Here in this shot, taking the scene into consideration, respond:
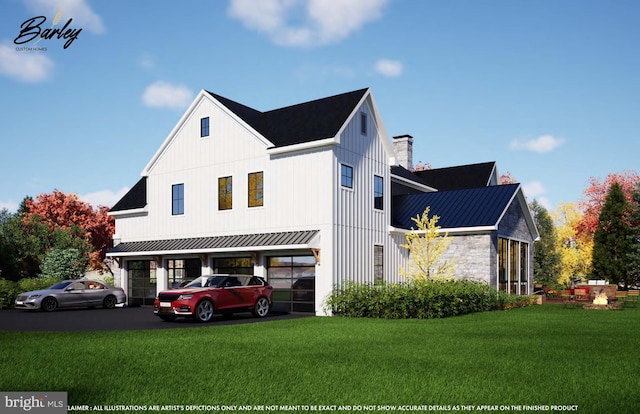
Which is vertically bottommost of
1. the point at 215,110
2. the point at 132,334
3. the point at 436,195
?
the point at 132,334

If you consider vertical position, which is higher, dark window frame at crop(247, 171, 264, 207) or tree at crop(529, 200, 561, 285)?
dark window frame at crop(247, 171, 264, 207)

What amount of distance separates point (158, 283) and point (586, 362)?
23.0 m

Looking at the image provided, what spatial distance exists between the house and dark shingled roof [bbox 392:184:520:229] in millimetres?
66

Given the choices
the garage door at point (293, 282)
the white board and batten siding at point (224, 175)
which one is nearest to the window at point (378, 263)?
the garage door at point (293, 282)

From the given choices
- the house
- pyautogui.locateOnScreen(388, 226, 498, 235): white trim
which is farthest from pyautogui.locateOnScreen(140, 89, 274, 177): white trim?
pyautogui.locateOnScreen(388, 226, 498, 235): white trim

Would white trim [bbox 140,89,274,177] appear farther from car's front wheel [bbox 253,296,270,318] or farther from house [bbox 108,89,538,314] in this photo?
car's front wheel [bbox 253,296,270,318]

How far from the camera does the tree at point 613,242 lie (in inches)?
1663

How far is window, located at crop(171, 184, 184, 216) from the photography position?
2913 centimetres

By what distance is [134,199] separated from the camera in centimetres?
3238

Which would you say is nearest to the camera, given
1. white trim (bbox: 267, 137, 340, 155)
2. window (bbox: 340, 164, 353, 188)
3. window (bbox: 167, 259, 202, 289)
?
white trim (bbox: 267, 137, 340, 155)

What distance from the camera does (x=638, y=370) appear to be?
9766mm

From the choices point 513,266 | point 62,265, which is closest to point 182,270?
point 62,265

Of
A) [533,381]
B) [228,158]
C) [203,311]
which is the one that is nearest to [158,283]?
[228,158]

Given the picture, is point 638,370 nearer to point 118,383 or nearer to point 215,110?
point 118,383
